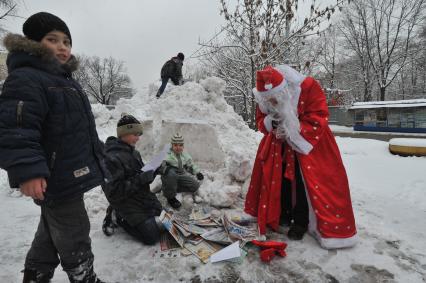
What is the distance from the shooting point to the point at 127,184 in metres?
2.46

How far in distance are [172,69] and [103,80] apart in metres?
40.5

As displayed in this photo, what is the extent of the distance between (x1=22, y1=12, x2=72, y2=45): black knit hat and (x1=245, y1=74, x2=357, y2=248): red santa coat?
1960 mm

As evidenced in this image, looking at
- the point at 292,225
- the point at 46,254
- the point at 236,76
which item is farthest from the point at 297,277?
the point at 236,76

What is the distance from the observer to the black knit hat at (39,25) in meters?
1.54

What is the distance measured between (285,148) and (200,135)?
2.14 meters

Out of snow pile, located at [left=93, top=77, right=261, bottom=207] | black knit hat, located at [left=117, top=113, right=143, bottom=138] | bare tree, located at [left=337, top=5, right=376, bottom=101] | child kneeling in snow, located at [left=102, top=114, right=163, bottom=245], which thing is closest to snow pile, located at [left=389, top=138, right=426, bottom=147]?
snow pile, located at [left=93, top=77, right=261, bottom=207]

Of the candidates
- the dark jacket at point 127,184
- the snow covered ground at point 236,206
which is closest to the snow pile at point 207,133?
the snow covered ground at point 236,206

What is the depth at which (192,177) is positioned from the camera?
3.62m

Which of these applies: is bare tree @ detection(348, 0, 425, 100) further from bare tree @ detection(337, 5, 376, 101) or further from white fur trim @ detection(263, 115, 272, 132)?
white fur trim @ detection(263, 115, 272, 132)

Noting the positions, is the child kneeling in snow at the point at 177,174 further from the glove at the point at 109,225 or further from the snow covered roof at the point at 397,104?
the snow covered roof at the point at 397,104

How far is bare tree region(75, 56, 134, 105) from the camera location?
4184cm

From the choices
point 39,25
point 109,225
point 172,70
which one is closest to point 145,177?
point 109,225

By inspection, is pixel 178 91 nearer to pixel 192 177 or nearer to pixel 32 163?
pixel 192 177

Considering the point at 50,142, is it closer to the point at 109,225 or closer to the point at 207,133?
the point at 109,225
